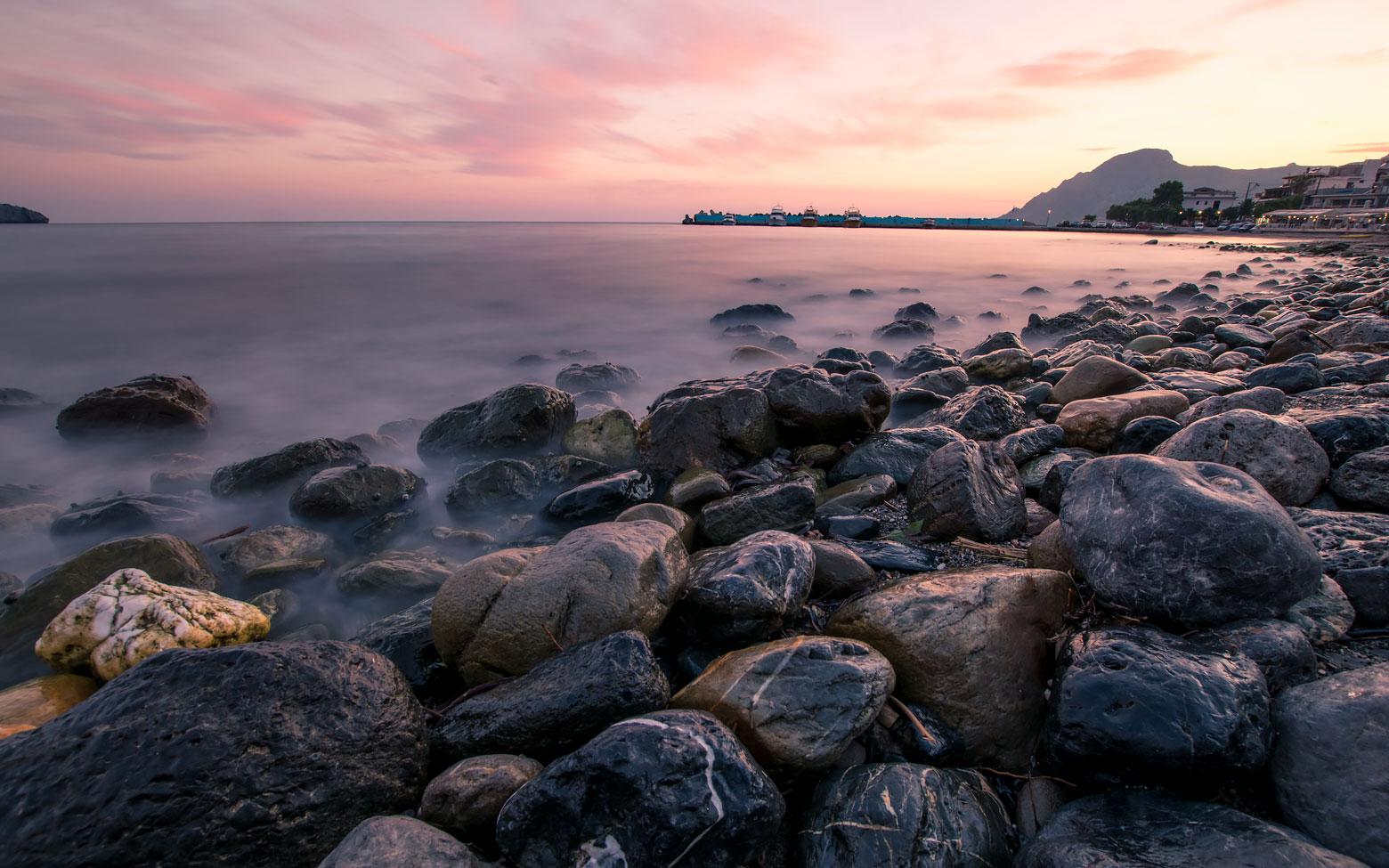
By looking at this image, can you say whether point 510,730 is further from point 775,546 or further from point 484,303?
point 484,303

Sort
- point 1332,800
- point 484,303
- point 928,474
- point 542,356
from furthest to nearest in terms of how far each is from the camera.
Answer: point 484,303
point 542,356
point 928,474
point 1332,800

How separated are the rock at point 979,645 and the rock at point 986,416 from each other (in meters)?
3.03

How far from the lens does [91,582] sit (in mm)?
3881

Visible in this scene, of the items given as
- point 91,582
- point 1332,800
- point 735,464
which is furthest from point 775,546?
point 91,582

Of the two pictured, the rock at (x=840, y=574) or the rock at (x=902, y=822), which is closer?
the rock at (x=902, y=822)

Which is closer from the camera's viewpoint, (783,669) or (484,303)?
(783,669)

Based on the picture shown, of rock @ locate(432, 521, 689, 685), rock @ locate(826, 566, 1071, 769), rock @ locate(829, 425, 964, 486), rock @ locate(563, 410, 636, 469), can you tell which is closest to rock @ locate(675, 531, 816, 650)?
rock @ locate(432, 521, 689, 685)

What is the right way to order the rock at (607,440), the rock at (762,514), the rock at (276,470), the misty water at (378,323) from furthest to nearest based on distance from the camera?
the misty water at (378,323), the rock at (607,440), the rock at (276,470), the rock at (762,514)

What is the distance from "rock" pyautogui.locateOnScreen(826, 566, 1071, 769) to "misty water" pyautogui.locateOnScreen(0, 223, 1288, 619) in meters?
4.74

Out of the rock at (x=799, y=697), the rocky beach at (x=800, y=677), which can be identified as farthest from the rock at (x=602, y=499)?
the rock at (x=799, y=697)

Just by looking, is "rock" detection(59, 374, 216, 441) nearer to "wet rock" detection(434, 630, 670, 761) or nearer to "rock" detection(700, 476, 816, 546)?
"rock" detection(700, 476, 816, 546)

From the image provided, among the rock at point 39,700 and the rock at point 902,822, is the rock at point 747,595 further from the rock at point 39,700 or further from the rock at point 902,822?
the rock at point 39,700

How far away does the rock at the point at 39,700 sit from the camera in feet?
8.53

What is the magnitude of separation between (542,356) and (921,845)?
490 inches
